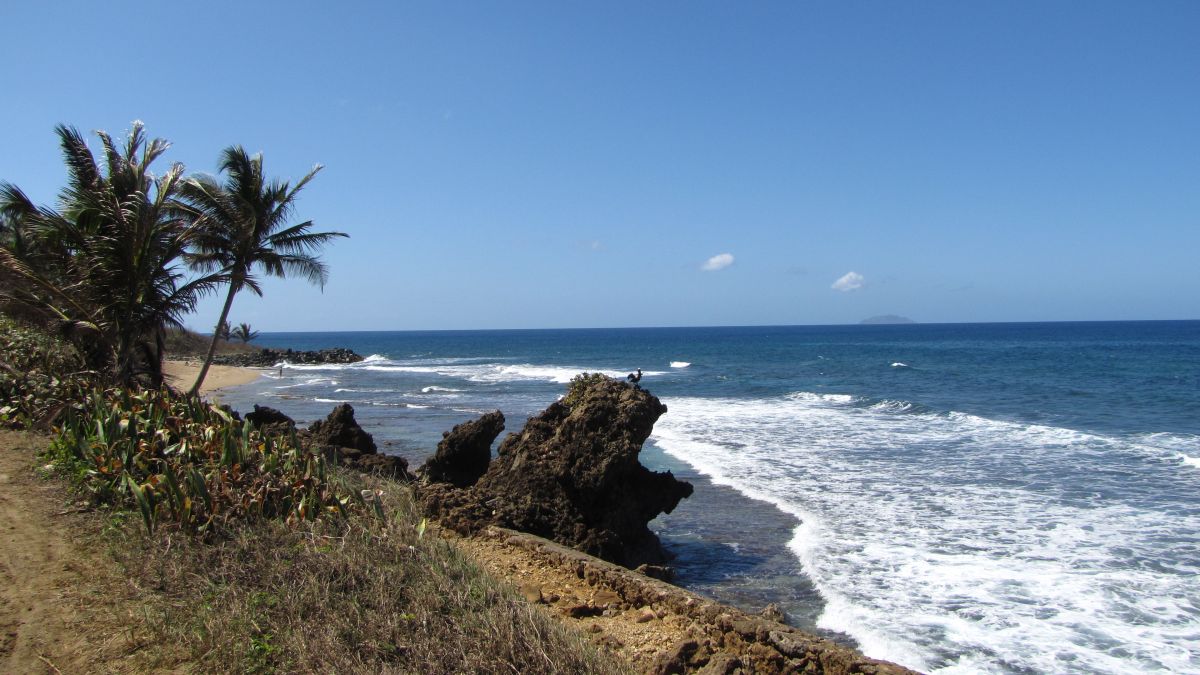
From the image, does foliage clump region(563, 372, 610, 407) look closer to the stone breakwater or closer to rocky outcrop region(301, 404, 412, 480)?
rocky outcrop region(301, 404, 412, 480)

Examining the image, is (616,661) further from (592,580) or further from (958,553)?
(958,553)

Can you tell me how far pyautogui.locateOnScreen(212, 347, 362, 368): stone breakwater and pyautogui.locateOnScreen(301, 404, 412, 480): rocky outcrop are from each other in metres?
52.1

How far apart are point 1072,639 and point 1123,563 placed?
2.69 meters

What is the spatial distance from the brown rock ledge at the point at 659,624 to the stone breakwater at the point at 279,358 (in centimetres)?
5975

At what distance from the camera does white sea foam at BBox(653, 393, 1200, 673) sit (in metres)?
6.77

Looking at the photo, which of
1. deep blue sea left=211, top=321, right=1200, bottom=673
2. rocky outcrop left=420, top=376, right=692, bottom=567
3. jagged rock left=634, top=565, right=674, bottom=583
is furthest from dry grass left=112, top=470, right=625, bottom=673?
deep blue sea left=211, top=321, right=1200, bottom=673

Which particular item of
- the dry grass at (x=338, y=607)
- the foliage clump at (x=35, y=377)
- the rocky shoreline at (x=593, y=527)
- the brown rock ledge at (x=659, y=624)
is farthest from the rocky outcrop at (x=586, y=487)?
the foliage clump at (x=35, y=377)

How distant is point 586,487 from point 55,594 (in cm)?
518

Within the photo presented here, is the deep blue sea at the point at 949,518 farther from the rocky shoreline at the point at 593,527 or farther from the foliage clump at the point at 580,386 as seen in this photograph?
the foliage clump at the point at 580,386

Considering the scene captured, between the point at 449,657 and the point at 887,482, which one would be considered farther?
the point at 887,482

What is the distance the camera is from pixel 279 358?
214 feet

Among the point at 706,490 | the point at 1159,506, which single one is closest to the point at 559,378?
the point at 706,490

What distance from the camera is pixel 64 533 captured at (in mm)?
6027

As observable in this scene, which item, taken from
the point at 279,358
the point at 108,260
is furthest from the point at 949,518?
the point at 279,358
